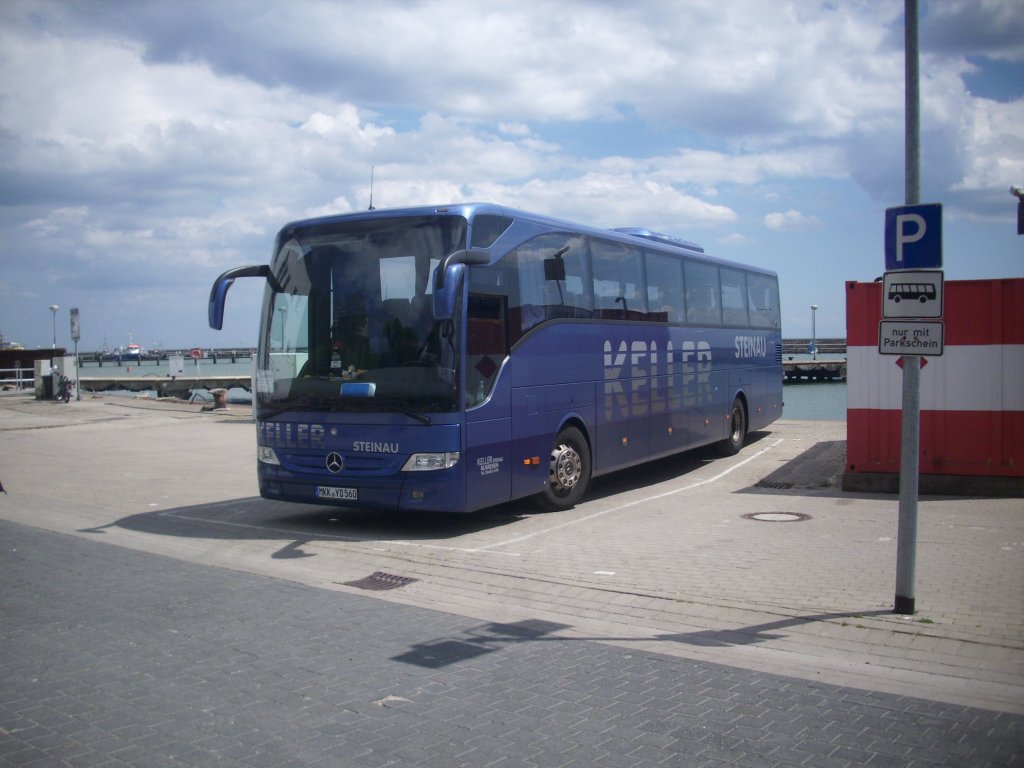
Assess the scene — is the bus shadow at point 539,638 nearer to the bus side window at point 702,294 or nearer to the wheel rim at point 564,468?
the wheel rim at point 564,468

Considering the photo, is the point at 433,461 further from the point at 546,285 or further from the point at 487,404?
the point at 546,285

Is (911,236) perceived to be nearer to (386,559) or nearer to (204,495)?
(386,559)

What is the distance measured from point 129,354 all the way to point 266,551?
161105mm

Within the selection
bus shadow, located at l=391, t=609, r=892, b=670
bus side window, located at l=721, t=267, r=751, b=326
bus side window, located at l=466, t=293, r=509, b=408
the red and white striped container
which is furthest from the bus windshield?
bus side window, located at l=721, t=267, r=751, b=326

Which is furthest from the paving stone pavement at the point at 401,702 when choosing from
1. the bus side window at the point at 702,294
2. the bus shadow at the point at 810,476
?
the bus side window at the point at 702,294

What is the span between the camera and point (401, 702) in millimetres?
5254

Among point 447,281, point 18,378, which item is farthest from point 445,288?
point 18,378

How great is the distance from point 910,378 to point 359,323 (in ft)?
19.8

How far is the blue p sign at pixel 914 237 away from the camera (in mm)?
6660

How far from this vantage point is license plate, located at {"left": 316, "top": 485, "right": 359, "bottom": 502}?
10.8m

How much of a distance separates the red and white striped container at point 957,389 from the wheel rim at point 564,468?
395 centimetres

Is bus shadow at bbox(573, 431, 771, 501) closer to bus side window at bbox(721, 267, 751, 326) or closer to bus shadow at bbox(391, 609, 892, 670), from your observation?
bus side window at bbox(721, 267, 751, 326)

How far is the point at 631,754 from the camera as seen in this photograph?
4.50 meters

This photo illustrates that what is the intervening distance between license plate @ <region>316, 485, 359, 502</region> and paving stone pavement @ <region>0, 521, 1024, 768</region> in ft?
11.0
